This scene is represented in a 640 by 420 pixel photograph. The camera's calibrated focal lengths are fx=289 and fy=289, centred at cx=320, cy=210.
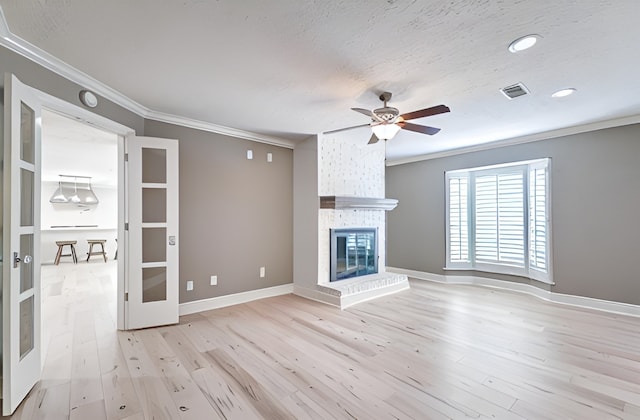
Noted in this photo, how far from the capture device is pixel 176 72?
8.57ft

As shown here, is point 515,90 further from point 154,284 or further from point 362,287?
point 154,284

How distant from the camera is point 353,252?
16.4 ft

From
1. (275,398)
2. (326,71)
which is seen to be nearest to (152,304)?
(275,398)

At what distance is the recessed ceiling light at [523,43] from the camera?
208 cm

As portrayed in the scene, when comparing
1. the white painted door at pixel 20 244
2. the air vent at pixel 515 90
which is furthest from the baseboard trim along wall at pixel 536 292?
the white painted door at pixel 20 244

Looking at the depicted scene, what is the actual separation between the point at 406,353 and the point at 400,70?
2.63 metres

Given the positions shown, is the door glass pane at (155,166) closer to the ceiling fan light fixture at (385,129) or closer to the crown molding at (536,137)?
the ceiling fan light fixture at (385,129)

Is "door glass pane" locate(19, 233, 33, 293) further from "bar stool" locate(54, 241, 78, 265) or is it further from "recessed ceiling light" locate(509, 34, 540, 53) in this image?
"bar stool" locate(54, 241, 78, 265)

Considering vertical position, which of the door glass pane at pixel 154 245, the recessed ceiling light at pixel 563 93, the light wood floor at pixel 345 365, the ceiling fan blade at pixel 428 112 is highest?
the recessed ceiling light at pixel 563 93

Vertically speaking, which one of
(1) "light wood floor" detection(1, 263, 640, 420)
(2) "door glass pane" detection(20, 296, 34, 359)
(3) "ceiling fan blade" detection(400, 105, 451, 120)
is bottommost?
(1) "light wood floor" detection(1, 263, 640, 420)

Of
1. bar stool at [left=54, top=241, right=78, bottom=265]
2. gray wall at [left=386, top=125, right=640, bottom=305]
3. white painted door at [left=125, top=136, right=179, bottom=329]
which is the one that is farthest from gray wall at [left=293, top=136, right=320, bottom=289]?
bar stool at [left=54, top=241, right=78, bottom=265]

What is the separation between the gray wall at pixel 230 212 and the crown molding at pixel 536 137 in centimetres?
296

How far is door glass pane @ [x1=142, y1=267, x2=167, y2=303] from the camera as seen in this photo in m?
3.46

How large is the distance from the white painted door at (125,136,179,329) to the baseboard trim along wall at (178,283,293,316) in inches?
15.1
